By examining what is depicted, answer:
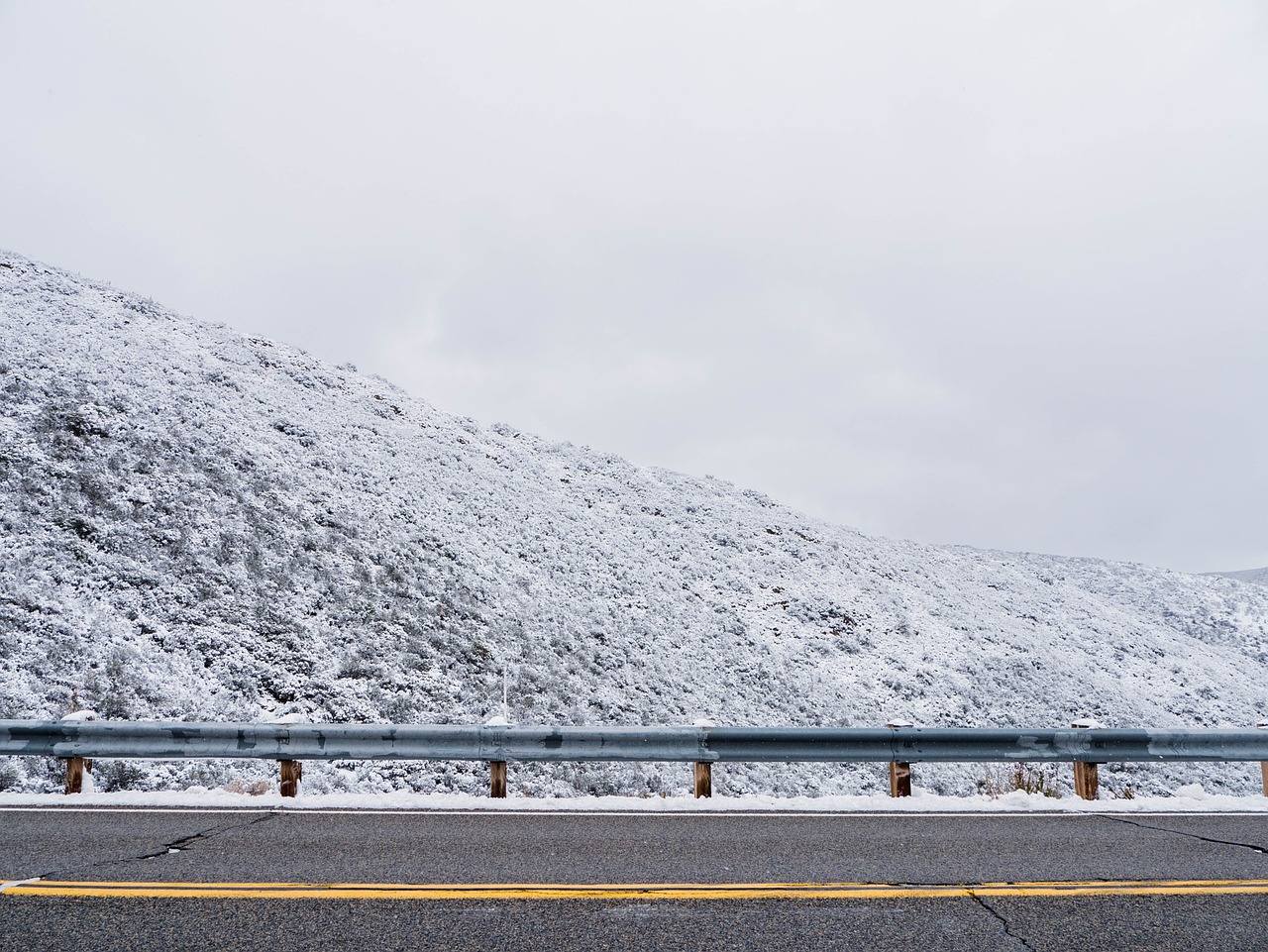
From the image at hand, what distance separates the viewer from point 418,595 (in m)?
18.4

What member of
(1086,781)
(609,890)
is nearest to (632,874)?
(609,890)

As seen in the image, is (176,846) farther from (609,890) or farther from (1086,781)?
(1086,781)

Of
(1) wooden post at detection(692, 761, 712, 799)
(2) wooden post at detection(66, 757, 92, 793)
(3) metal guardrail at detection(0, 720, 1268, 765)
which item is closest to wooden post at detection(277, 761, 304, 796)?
(3) metal guardrail at detection(0, 720, 1268, 765)

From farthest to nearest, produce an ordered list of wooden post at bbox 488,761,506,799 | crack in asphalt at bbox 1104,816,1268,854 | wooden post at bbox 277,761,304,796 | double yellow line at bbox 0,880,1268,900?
wooden post at bbox 488,761,506,799, wooden post at bbox 277,761,304,796, crack in asphalt at bbox 1104,816,1268,854, double yellow line at bbox 0,880,1268,900

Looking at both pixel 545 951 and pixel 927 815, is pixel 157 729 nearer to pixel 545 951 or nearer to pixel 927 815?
pixel 545 951

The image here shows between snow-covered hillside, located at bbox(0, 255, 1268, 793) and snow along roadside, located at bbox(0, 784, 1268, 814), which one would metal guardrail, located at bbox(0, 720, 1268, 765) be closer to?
snow along roadside, located at bbox(0, 784, 1268, 814)

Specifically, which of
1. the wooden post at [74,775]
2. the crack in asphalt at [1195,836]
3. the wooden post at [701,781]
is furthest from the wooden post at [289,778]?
the crack in asphalt at [1195,836]

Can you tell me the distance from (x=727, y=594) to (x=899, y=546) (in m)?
16.2

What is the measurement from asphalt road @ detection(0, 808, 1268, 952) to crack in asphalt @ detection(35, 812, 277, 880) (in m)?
0.03

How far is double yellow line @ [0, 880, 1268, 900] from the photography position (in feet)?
15.3

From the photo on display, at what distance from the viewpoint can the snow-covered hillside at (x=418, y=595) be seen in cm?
1404

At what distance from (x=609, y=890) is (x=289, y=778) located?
197 inches

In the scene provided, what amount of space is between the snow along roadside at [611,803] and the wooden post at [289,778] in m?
0.18

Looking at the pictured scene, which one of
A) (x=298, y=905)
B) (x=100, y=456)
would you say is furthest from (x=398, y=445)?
(x=298, y=905)
